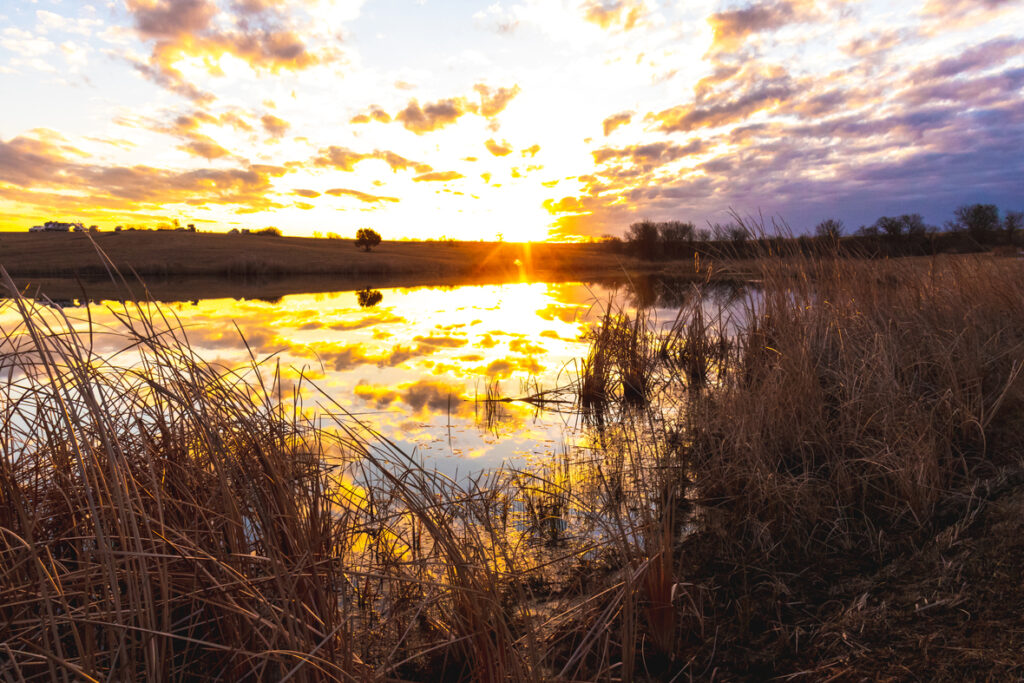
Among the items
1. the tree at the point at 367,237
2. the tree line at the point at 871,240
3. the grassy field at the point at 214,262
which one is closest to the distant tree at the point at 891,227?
the tree line at the point at 871,240

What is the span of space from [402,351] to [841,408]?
22.7 ft

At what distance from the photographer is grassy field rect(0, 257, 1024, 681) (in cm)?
144

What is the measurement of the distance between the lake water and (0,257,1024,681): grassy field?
1.30 feet

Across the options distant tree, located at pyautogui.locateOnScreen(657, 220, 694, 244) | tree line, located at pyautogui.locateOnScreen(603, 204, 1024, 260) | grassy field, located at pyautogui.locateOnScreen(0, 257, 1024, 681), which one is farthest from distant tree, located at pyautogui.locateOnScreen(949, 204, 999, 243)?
distant tree, located at pyautogui.locateOnScreen(657, 220, 694, 244)

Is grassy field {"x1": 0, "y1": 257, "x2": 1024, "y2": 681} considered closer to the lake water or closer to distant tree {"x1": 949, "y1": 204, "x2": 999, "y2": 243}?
the lake water

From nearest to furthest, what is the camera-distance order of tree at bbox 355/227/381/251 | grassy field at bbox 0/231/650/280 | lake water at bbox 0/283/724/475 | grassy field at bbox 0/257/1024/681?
grassy field at bbox 0/257/1024/681 < lake water at bbox 0/283/724/475 < grassy field at bbox 0/231/650/280 < tree at bbox 355/227/381/251

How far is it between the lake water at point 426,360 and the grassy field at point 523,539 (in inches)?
15.7

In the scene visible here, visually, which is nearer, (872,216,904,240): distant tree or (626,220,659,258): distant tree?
(872,216,904,240): distant tree

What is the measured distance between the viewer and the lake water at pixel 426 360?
480cm

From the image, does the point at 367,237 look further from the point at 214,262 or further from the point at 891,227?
the point at 891,227

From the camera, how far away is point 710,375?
7621 millimetres

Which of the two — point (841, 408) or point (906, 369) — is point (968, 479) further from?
point (906, 369)

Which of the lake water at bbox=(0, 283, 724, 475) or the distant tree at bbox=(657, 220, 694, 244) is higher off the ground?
the distant tree at bbox=(657, 220, 694, 244)

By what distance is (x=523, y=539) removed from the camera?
3.02 m
